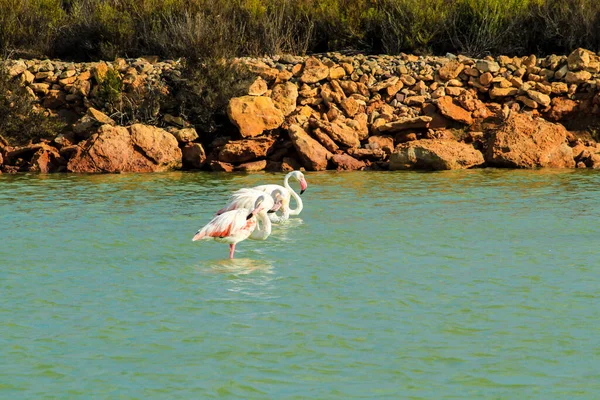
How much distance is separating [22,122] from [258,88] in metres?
5.02

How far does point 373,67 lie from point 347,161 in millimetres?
3950

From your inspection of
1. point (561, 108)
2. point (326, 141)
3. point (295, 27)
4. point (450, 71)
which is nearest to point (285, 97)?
point (326, 141)

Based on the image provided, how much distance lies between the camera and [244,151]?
1855 centimetres

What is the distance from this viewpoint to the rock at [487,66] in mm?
20484

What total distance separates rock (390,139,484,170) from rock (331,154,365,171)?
2.30 ft

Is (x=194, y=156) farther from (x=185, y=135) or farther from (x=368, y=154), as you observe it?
(x=368, y=154)

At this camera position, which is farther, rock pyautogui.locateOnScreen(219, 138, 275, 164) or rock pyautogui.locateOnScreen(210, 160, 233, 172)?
rock pyautogui.locateOnScreen(219, 138, 275, 164)

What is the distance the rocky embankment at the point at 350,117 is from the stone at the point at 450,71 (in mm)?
22

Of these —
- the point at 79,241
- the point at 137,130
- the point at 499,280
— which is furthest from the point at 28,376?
the point at 137,130

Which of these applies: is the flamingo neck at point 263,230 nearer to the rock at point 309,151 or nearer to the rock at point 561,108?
the rock at point 309,151

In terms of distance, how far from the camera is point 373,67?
21.3m

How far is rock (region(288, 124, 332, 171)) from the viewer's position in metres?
18.0

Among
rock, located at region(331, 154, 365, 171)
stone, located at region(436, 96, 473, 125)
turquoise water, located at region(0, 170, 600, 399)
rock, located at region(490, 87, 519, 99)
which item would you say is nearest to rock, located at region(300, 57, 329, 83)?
stone, located at region(436, 96, 473, 125)

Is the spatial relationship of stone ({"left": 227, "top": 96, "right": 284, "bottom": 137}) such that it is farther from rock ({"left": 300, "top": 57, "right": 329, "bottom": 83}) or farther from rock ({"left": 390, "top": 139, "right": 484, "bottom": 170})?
rock ({"left": 390, "top": 139, "right": 484, "bottom": 170})
